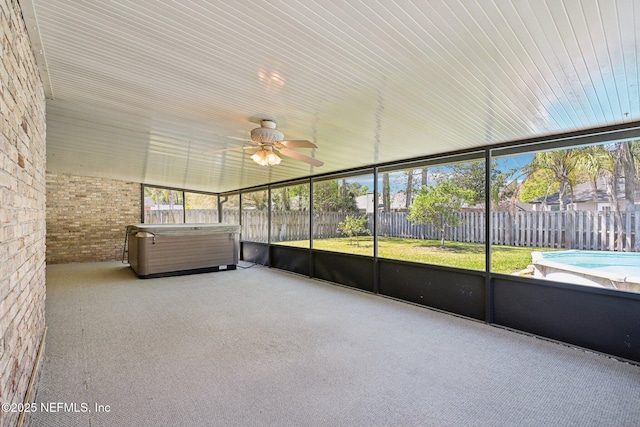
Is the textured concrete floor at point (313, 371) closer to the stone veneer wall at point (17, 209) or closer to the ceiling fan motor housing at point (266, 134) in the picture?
the stone veneer wall at point (17, 209)

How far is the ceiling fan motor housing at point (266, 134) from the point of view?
3.45 m

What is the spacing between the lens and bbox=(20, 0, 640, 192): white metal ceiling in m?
1.67

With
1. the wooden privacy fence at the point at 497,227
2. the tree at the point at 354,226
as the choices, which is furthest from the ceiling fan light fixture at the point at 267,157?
the tree at the point at 354,226

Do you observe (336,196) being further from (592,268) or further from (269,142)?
(592,268)

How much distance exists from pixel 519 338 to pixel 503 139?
232 centimetres

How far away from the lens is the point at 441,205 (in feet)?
22.1

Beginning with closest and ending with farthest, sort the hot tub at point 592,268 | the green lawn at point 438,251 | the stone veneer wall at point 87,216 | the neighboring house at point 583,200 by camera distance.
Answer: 1. the hot tub at point 592,268
2. the neighboring house at point 583,200
3. the green lawn at point 438,251
4. the stone veneer wall at point 87,216

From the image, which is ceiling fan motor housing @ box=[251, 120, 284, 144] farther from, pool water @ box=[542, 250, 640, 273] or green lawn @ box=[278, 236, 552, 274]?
pool water @ box=[542, 250, 640, 273]

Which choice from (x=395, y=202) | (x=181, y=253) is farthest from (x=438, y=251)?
(x=181, y=253)

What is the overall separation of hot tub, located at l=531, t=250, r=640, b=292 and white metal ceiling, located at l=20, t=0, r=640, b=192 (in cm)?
198

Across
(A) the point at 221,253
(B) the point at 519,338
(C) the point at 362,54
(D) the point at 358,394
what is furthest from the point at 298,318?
(A) the point at 221,253

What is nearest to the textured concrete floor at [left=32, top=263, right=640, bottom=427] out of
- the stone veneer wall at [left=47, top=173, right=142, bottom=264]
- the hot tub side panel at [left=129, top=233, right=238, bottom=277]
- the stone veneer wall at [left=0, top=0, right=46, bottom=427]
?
the stone veneer wall at [left=0, top=0, right=46, bottom=427]

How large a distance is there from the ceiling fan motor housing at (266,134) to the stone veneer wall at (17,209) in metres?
1.83

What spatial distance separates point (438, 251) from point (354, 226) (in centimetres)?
195
